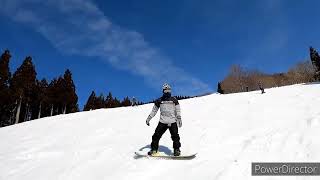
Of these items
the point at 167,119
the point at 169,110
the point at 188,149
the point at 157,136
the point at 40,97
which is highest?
the point at 40,97

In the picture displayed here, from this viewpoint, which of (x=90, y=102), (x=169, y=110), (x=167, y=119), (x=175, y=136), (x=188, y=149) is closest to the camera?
(x=175, y=136)

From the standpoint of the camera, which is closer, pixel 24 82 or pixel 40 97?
pixel 24 82

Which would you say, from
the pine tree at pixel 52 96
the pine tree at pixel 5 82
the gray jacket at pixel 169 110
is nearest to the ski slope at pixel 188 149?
the gray jacket at pixel 169 110

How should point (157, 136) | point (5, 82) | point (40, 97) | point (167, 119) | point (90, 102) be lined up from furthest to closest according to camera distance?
point (90, 102) → point (40, 97) → point (5, 82) → point (167, 119) → point (157, 136)

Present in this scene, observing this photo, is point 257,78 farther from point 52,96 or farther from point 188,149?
point 188,149

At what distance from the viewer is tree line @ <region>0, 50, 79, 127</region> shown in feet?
163

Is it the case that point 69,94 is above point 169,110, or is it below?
above

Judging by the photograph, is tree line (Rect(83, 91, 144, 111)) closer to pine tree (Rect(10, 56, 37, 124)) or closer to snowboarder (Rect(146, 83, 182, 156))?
pine tree (Rect(10, 56, 37, 124))

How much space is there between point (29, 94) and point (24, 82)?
5.08m

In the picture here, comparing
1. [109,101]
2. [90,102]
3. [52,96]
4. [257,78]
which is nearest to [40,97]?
[52,96]

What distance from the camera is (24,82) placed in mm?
52625

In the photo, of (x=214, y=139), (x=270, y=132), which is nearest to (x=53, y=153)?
(x=214, y=139)

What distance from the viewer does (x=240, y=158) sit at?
878 centimetres

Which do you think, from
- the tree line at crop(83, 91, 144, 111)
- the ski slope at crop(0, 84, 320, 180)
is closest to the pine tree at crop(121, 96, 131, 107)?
the tree line at crop(83, 91, 144, 111)
